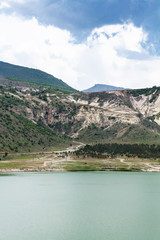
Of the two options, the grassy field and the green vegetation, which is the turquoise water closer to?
the grassy field

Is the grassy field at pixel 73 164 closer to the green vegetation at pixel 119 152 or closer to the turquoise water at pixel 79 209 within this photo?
the green vegetation at pixel 119 152

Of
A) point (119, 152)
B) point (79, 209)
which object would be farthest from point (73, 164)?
point (79, 209)

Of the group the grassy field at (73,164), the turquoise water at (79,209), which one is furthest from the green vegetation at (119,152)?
the turquoise water at (79,209)

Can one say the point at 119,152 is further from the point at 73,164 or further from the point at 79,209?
the point at 79,209

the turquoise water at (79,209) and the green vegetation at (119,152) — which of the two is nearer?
the turquoise water at (79,209)

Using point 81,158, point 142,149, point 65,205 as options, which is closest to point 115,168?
point 81,158

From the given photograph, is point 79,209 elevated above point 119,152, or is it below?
below

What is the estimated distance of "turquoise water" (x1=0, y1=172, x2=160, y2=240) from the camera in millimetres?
37594

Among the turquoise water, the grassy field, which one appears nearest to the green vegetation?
the grassy field

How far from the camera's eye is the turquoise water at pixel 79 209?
37594mm

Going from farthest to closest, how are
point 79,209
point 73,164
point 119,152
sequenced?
point 119,152, point 73,164, point 79,209

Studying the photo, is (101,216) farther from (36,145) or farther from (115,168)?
(36,145)

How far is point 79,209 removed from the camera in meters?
50.2

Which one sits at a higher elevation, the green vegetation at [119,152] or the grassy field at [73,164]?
the green vegetation at [119,152]
